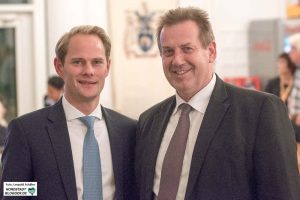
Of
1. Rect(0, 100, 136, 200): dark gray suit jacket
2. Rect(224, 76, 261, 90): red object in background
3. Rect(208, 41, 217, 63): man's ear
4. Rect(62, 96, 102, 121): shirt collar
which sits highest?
Rect(208, 41, 217, 63): man's ear

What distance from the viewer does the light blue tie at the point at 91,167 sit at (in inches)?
91.9

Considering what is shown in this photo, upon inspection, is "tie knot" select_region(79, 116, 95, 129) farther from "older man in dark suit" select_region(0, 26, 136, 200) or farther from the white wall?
the white wall

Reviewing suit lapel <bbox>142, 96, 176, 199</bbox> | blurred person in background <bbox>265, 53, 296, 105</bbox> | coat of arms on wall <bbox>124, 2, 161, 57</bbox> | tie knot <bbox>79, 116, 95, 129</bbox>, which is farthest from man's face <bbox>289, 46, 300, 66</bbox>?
tie knot <bbox>79, 116, 95, 129</bbox>

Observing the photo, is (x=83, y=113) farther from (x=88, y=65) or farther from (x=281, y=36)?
(x=281, y=36)

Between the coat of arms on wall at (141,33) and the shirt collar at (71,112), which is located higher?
the coat of arms on wall at (141,33)

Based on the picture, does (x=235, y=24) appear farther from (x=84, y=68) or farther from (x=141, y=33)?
(x=84, y=68)

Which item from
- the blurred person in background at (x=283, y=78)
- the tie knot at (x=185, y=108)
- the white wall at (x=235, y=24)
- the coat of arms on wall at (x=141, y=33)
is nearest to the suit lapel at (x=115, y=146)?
the tie knot at (x=185, y=108)

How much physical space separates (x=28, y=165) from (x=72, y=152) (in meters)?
0.17

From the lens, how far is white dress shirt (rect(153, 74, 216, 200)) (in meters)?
2.27

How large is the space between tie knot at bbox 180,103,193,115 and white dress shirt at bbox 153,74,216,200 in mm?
11

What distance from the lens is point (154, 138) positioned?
244cm

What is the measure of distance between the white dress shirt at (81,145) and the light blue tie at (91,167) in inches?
0.7

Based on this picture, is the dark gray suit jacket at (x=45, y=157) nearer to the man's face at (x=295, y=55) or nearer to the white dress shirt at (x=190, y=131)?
the white dress shirt at (x=190, y=131)

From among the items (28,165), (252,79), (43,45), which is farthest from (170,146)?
(252,79)
